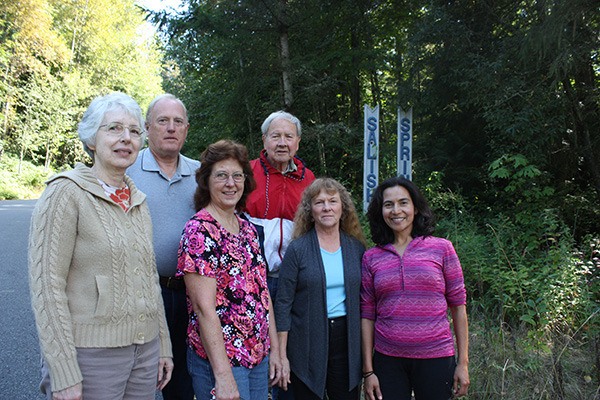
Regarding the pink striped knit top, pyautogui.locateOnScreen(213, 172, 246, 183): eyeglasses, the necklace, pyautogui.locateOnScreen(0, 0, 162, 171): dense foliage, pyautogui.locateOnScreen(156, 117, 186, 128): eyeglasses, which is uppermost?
pyautogui.locateOnScreen(0, 0, 162, 171): dense foliage

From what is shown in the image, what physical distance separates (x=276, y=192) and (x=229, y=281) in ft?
2.93

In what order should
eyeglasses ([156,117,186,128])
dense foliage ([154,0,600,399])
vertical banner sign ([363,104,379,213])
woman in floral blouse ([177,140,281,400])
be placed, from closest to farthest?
woman in floral blouse ([177,140,281,400])
eyeglasses ([156,117,186,128])
dense foliage ([154,0,600,399])
vertical banner sign ([363,104,379,213])

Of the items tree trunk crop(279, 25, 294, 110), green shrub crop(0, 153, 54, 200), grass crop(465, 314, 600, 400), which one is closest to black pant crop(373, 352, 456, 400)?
grass crop(465, 314, 600, 400)

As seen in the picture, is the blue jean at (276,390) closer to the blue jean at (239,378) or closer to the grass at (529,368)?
the blue jean at (239,378)

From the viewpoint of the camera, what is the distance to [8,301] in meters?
5.59

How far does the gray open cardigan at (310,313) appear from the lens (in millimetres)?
2469

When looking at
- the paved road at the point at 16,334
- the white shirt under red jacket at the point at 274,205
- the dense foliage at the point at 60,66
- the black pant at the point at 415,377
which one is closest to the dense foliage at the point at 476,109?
the black pant at the point at 415,377

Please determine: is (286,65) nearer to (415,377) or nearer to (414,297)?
(414,297)

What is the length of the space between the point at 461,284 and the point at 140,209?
1699 millimetres

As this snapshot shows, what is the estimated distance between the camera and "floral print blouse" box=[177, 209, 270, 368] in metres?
2.07

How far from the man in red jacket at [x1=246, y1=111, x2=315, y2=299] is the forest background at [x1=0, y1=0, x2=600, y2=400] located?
5.64 ft

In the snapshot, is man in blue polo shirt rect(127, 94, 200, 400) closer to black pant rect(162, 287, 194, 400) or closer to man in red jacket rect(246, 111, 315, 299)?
black pant rect(162, 287, 194, 400)

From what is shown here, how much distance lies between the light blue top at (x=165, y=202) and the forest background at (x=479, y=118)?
2280 millimetres

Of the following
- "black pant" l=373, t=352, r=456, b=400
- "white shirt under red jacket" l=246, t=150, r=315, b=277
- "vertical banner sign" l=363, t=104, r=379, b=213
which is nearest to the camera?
"black pant" l=373, t=352, r=456, b=400
